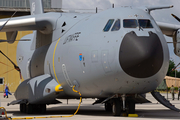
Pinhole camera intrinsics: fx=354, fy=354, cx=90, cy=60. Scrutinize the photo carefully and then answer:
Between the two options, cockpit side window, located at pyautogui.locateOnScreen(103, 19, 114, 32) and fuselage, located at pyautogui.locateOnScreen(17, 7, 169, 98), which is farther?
cockpit side window, located at pyautogui.locateOnScreen(103, 19, 114, 32)

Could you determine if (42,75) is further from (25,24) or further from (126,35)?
(126,35)

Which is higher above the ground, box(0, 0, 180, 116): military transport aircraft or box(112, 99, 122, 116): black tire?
box(0, 0, 180, 116): military transport aircraft

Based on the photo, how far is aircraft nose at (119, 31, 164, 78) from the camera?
38.8 ft

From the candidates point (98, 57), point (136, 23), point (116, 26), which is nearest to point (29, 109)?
point (98, 57)

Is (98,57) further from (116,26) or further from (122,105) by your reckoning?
(122,105)

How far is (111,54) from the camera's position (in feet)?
40.0

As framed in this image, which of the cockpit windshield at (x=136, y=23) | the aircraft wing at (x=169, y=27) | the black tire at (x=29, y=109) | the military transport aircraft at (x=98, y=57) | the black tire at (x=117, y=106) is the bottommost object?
the black tire at (x=29, y=109)

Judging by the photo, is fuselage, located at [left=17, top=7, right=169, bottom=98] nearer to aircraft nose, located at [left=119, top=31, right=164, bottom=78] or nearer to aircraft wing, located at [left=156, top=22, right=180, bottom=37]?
aircraft nose, located at [left=119, top=31, right=164, bottom=78]

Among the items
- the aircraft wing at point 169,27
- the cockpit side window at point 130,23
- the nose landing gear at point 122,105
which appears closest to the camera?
the cockpit side window at point 130,23

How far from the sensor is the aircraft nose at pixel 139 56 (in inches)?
465

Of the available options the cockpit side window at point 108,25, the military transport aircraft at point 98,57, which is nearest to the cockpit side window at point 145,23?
the military transport aircraft at point 98,57

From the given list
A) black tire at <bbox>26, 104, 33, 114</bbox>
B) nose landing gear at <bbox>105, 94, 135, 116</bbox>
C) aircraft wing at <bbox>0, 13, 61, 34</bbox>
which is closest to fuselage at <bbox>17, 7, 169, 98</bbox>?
nose landing gear at <bbox>105, 94, 135, 116</bbox>

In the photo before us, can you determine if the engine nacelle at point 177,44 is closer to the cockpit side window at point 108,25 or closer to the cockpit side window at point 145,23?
the cockpit side window at point 145,23

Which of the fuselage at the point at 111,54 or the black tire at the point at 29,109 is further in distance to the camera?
the black tire at the point at 29,109
